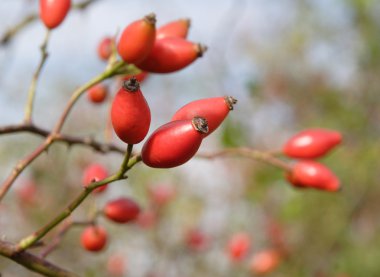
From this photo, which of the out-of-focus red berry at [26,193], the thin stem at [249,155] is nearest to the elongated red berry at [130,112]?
the thin stem at [249,155]

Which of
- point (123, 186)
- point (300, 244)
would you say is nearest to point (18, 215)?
point (123, 186)

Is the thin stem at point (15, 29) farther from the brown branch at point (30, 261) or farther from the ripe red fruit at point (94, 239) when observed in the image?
the brown branch at point (30, 261)

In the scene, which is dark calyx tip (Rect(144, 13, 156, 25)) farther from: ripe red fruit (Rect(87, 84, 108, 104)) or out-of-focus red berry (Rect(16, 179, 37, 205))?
out-of-focus red berry (Rect(16, 179, 37, 205))

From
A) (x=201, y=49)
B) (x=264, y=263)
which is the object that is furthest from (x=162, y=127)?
(x=264, y=263)

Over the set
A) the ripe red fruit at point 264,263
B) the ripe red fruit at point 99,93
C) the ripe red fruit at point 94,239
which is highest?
the ripe red fruit at point 99,93

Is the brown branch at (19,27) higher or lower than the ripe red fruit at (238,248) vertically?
higher

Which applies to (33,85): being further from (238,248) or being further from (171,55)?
(238,248)

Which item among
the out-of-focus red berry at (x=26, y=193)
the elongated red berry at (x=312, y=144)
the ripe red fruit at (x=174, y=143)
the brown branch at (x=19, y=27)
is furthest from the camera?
the out-of-focus red berry at (x=26, y=193)

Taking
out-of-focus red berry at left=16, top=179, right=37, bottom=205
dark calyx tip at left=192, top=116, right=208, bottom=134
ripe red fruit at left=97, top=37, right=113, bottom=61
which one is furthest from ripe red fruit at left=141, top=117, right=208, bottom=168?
out-of-focus red berry at left=16, top=179, right=37, bottom=205
